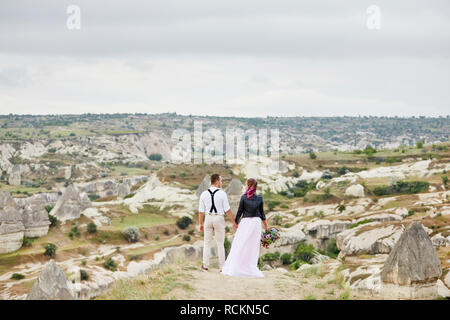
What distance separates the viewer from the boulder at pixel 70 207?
5022 centimetres

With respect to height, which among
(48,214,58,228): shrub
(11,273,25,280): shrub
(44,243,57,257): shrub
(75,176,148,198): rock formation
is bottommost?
(75,176,148,198): rock formation

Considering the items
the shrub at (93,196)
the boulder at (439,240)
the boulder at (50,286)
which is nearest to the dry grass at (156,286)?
the boulder at (50,286)

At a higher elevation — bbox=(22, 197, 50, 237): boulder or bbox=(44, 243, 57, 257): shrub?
bbox=(22, 197, 50, 237): boulder

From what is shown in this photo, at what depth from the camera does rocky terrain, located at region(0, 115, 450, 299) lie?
11.4m

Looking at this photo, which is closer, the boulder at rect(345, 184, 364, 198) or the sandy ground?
the sandy ground

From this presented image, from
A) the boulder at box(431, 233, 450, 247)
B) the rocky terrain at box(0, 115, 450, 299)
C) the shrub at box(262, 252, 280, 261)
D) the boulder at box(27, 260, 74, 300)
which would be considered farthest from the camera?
the shrub at box(262, 252, 280, 261)

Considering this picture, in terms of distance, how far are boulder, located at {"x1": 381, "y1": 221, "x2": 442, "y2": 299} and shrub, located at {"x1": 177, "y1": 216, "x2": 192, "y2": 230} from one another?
134ft

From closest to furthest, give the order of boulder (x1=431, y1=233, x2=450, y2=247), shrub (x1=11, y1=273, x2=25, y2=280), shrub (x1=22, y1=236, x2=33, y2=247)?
boulder (x1=431, y1=233, x2=450, y2=247) → shrub (x1=11, y1=273, x2=25, y2=280) → shrub (x1=22, y1=236, x2=33, y2=247)

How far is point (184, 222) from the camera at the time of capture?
52281 millimetres

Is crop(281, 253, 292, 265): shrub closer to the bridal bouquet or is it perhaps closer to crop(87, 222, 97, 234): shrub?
crop(87, 222, 97, 234): shrub

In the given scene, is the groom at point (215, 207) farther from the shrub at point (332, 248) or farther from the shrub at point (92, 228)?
the shrub at point (92, 228)

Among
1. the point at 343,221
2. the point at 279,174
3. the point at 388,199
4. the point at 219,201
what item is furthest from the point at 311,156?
the point at 219,201

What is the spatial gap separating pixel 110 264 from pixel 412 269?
31160 millimetres

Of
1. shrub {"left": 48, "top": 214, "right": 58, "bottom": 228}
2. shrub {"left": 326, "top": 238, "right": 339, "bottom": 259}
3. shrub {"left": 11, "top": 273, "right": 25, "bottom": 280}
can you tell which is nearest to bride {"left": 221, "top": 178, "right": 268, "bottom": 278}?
shrub {"left": 11, "top": 273, "right": 25, "bottom": 280}
